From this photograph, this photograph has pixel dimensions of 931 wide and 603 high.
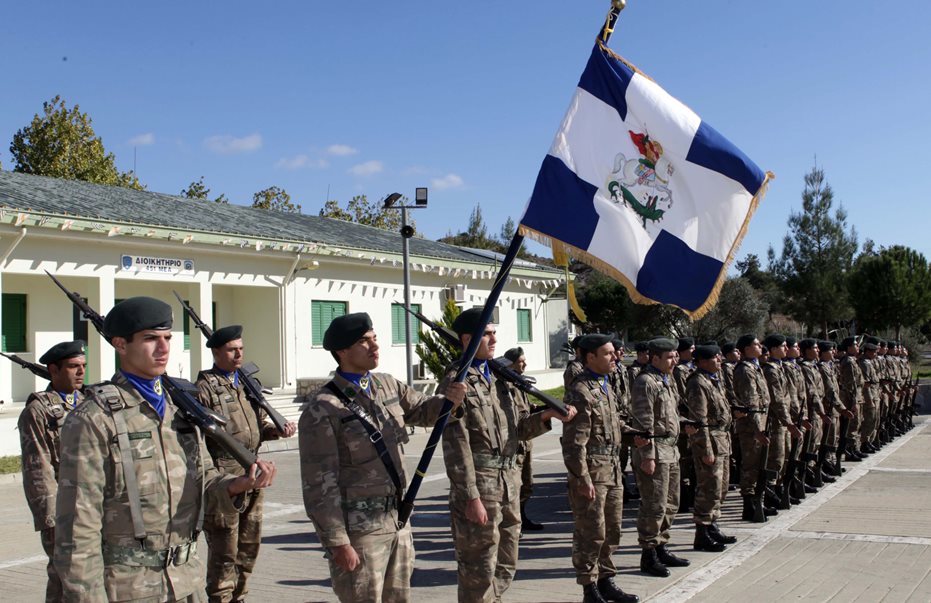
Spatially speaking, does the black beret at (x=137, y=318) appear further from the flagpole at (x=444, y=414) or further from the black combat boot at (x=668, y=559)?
the black combat boot at (x=668, y=559)

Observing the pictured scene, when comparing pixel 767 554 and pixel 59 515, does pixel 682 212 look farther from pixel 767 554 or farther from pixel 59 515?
pixel 59 515

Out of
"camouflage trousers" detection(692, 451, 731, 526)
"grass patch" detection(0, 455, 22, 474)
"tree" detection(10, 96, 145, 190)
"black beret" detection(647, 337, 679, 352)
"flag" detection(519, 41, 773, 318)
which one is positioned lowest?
"grass patch" detection(0, 455, 22, 474)

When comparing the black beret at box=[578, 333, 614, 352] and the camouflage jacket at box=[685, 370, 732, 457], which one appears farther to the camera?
the camouflage jacket at box=[685, 370, 732, 457]

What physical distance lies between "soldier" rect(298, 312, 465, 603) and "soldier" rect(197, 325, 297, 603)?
4.30 feet

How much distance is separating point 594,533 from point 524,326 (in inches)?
980

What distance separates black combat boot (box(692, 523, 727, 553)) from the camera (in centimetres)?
762

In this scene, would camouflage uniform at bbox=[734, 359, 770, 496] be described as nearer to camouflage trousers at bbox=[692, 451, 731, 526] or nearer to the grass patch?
camouflage trousers at bbox=[692, 451, 731, 526]

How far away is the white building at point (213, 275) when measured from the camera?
17.3 m

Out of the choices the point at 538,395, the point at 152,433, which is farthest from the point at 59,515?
the point at 538,395

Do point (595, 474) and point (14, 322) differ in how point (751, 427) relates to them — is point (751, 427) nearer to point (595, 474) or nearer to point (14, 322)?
point (595, 474)

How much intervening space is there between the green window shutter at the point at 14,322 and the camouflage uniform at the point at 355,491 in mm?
15855

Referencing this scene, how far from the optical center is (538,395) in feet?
17.2

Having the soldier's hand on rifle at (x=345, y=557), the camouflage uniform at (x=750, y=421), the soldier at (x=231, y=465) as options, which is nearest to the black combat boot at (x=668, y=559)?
the camouflage uniform at (x=750, y=421)

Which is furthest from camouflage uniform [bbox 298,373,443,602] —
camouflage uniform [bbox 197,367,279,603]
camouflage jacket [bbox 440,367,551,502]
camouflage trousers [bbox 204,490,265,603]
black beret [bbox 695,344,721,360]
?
black beret [bbox 695,344,721,360]
